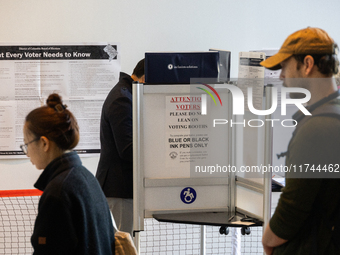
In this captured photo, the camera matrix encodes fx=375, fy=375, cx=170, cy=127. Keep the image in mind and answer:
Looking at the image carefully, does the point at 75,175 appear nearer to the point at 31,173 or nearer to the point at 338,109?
the point at 338,109

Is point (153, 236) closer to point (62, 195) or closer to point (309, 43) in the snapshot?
point (62, 195)

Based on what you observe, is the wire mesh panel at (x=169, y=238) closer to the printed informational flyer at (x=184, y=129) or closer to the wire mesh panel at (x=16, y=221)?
the wire mesh panel at (x=16, y=221)

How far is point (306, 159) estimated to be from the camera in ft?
3.54

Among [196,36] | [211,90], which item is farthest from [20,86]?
[211,90]

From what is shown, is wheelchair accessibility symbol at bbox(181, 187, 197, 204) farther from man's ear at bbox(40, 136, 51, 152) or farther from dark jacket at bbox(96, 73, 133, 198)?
man's ear at bbox(40, 136, 51, 152)

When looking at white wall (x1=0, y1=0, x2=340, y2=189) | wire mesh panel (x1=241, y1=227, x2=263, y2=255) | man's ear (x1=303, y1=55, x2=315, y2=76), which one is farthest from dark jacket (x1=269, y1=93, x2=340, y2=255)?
wire mesh panel (x1=241, y1=227, x2=263, y2=255)

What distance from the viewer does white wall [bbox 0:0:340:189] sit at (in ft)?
9.15

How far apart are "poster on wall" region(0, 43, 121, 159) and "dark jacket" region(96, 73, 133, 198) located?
74cm

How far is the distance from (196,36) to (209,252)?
69.1 inches

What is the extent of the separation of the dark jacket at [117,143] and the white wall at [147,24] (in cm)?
80

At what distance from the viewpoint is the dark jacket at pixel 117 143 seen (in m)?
2.03

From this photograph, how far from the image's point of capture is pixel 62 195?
115cm

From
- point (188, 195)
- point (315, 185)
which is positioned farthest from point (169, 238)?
point (315, 185)

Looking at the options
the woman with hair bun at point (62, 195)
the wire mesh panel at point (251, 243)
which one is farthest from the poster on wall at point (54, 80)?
the woman with hair bun at point (62, 195)
